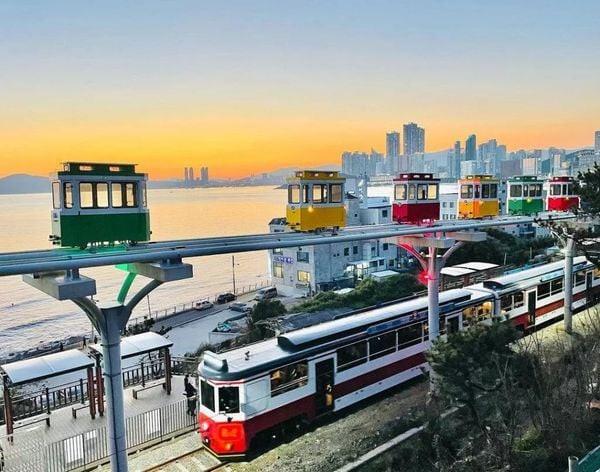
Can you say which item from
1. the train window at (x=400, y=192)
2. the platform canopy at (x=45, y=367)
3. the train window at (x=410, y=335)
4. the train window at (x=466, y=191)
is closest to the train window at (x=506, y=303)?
the train window at (x=466, y=191)

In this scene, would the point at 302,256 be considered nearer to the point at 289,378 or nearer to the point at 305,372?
the point at 305,372

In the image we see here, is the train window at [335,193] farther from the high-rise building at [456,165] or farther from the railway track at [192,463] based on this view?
the high-rise building at [456,165]

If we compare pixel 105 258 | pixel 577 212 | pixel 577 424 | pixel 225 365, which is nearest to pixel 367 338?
pixel 225 365

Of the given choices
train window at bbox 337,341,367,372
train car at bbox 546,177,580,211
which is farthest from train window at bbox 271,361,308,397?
train car at bbox 546,177,580,211

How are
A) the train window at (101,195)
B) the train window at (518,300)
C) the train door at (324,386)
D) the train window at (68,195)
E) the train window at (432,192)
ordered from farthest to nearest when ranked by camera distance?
the train window at (518,300), the train window at (432,192), the train door at (324,386), the train window at (101,195), the train window at (68,195)

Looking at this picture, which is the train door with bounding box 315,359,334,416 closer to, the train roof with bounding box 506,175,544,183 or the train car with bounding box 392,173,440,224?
the train car with bounding box 392,173,440,224

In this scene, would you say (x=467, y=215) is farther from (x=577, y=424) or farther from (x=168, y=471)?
(x=168, y=471)

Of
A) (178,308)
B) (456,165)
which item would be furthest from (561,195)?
(456,165)
